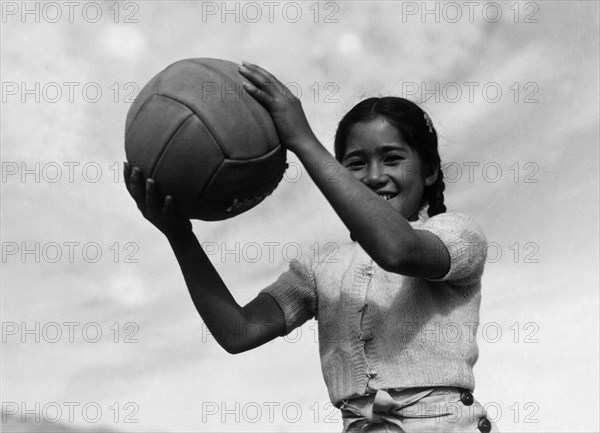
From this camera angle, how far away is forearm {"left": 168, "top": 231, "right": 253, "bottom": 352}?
13.1 feet

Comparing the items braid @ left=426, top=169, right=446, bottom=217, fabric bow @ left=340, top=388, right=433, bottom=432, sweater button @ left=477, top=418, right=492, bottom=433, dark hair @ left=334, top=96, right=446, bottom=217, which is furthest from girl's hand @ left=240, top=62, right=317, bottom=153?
sweater button @ left=477, top=418, right=492, bottom=433

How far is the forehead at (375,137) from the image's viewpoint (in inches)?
156

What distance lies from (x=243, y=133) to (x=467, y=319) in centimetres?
126

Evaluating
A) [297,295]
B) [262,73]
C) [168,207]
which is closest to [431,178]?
[297,295]

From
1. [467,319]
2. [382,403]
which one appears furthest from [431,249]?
[382,403]

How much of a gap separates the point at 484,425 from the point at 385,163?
1.25 meters

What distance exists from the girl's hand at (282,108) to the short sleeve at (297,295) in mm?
805

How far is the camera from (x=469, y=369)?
362cm

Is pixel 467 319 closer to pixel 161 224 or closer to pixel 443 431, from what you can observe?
pixel 443 431

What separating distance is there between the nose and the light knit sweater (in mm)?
277

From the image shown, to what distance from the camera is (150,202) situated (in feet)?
11.9

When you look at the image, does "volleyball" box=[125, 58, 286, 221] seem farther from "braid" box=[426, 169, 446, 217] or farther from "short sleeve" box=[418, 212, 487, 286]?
"braid" box=[426, 169, 446, 217]

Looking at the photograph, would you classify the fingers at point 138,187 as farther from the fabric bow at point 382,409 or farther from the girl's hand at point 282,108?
→ the fabric bow at point 382,409

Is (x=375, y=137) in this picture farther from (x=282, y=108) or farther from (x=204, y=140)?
(x=204, y=140)
